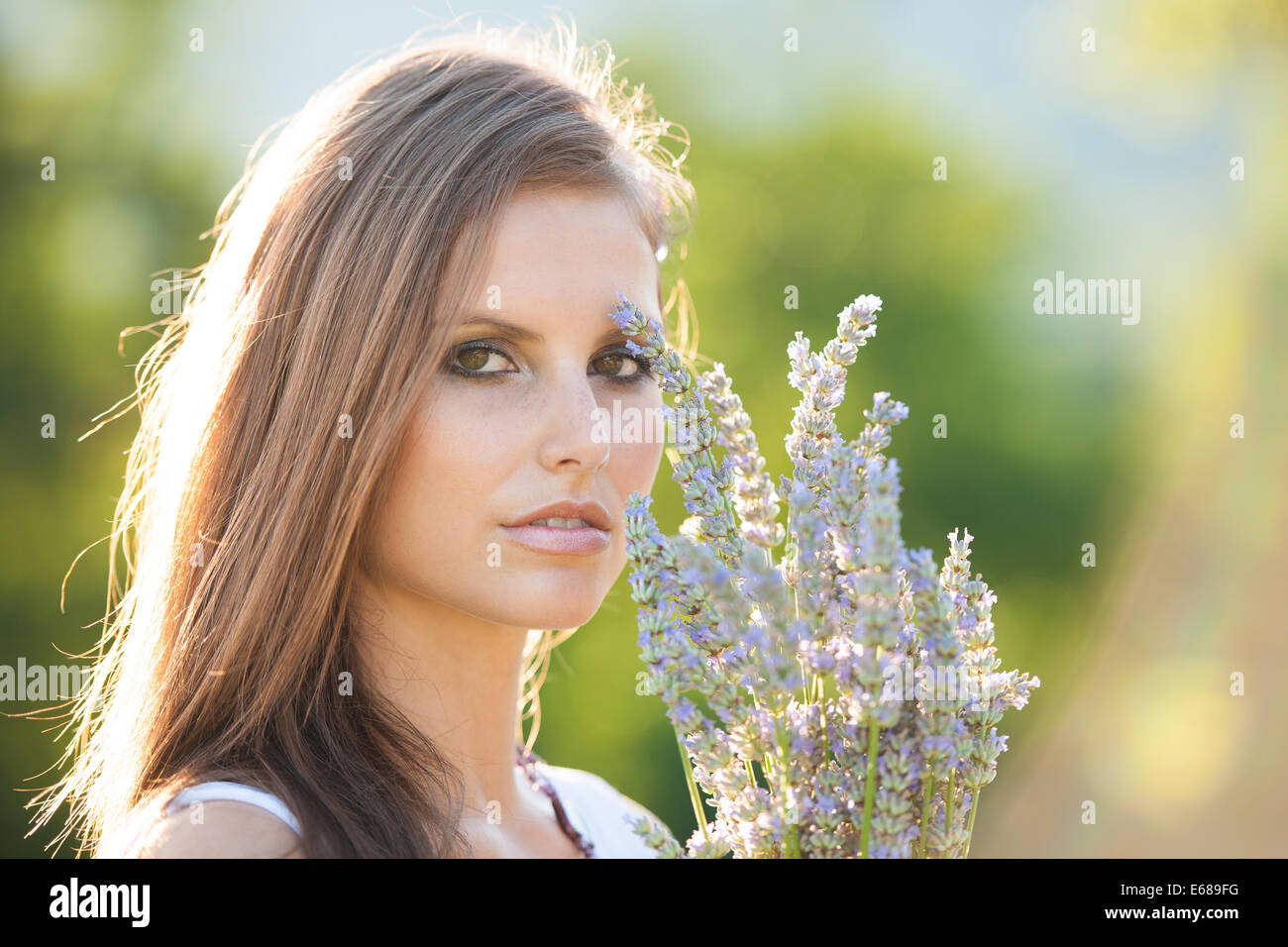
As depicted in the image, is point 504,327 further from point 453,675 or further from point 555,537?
point 453,675

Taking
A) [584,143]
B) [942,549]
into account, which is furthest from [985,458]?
[584,143]

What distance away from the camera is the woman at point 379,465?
141 centimetres

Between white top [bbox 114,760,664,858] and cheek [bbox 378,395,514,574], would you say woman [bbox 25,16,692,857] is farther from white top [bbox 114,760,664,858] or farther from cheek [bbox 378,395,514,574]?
white top [bbox 114,760,664,858]

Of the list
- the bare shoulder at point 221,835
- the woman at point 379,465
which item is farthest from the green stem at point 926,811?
the bare shoulder at point 221,835

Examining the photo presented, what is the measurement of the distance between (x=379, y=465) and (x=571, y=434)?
0.27 metres

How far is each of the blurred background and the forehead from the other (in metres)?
4.04

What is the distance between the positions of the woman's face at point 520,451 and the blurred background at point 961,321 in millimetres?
4046

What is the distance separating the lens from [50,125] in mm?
6121

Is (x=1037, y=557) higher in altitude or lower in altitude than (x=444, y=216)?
lower

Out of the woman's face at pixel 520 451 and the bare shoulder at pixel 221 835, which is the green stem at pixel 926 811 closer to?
the woman's face at pixel 520 451

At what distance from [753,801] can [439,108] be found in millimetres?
1114

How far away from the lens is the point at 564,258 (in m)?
1.49

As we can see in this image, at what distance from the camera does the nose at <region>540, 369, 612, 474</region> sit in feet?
4.56
